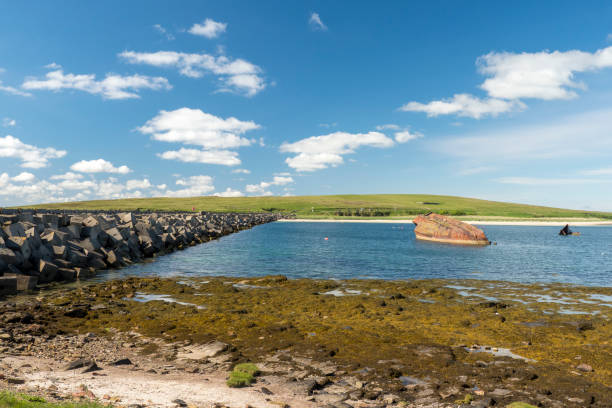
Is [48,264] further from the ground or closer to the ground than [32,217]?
closer to the ground

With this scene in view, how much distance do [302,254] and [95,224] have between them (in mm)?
19021

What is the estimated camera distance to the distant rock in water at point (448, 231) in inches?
2234

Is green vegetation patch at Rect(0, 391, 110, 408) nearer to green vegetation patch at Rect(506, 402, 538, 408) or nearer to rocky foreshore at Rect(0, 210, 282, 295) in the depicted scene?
green vegetation patch at Rect(506, 402, 538, 408)

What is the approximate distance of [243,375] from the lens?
29.9ft

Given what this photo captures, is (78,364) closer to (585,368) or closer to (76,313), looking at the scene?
(76,313)

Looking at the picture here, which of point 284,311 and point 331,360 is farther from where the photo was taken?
point 284,311

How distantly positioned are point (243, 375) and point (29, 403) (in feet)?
13.7

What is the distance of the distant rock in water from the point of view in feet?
186

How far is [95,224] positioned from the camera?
31953mm

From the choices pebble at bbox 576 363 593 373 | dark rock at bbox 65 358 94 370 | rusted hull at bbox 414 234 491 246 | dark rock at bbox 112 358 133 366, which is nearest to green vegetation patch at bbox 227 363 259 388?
dark rock at bbox 112 358 133 366

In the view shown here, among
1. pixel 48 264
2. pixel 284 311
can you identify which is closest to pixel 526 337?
pixel 284 311

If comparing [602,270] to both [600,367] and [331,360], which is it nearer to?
[600,367]

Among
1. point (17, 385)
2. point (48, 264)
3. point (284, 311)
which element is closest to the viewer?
point (17, 385)

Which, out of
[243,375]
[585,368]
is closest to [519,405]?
[585,368]
